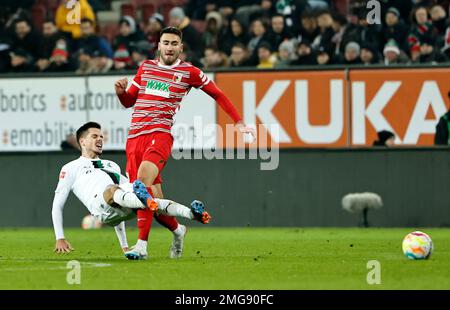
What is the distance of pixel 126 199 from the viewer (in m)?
12.7

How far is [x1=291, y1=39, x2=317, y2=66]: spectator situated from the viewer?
22.3 m

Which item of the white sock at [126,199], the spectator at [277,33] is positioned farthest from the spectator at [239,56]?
the white sock at [126,199]

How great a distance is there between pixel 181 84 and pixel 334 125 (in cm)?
834

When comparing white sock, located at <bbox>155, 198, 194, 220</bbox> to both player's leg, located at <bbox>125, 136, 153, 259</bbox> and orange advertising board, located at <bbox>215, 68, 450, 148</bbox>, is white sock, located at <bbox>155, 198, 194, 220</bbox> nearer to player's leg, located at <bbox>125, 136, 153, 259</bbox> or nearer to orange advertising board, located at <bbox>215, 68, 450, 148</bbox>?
player's leg, located at <bbox>125, 136, 153, 259</bbox>

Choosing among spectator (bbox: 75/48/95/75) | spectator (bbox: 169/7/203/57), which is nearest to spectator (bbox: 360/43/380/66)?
spectator (bbox: 169/7/203/57)

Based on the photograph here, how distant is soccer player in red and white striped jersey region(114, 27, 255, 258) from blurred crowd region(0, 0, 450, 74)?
8.64 metres

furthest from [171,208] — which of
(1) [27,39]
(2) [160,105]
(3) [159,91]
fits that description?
(1) [27,39]

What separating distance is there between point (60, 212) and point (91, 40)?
11746mm

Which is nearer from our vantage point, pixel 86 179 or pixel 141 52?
pixel 86 179

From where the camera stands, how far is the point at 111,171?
13812 millimetres

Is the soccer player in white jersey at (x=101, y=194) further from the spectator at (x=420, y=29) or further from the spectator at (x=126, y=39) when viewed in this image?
the spectator at (x=126, y=39)

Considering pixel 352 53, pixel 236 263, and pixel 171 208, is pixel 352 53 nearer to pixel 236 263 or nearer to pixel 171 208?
pixel 236 263
